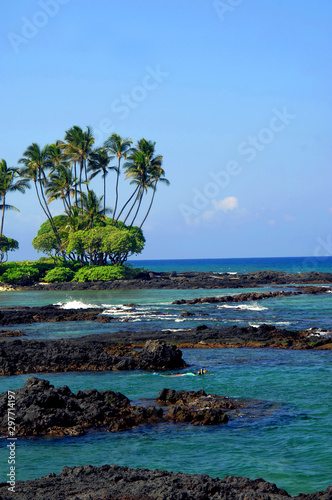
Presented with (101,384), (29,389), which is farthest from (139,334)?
(29,389)

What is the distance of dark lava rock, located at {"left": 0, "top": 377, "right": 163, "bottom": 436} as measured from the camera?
13008 mm

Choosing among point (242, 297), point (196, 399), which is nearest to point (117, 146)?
point (242, 297)

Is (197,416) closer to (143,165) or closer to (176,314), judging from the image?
(176,314)

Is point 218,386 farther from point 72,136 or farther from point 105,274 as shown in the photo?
point 72,136

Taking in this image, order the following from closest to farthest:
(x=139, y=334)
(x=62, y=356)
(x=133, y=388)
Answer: (x=133, y=388) → (x=62, y=356) → (x=139, y=334)

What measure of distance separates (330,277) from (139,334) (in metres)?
57.8

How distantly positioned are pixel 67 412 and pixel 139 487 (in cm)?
505

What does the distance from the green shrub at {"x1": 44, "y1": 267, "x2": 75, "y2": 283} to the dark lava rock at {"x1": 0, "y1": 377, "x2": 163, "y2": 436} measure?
58.7 meters

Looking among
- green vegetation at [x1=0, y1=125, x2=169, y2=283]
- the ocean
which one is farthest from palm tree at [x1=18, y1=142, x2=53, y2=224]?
the ocean

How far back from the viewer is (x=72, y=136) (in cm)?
7394

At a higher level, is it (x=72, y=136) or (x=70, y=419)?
(x=72, y=136)

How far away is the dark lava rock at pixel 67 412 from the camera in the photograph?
13008 millimetres

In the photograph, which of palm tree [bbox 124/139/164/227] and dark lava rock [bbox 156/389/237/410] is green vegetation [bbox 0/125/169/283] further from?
dark lava rock [bbox 156/389/237/410]

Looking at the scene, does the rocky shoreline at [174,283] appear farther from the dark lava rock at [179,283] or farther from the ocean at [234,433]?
the ocean at [234,433]
